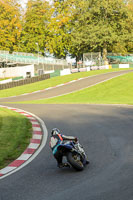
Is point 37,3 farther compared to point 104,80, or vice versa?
point 37,3

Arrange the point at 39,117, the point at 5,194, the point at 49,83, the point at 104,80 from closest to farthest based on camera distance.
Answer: the point at 5,194 → the point at 39,117 → the point at 104,80 → the point at 49,83

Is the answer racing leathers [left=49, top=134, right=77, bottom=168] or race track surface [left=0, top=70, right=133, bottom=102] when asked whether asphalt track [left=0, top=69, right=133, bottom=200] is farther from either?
race track surface [left=0, top=70, right=133, bottom=102]

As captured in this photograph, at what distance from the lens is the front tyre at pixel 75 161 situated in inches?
290

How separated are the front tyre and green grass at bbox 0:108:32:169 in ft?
6.33

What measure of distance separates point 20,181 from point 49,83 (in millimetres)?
39719

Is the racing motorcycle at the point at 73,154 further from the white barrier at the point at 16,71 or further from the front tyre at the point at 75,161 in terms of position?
the white barrier at the point at 16,71

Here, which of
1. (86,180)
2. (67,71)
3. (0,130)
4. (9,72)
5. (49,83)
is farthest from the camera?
(9,72)

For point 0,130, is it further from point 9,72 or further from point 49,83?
point 9,72

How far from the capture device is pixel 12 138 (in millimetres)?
11266

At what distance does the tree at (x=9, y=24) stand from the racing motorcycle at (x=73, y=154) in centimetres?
6450

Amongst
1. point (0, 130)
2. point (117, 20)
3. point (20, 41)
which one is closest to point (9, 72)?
point (20, 41)

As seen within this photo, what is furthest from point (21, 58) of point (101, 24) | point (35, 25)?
point (101, 24)

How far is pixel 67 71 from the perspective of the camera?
56219mm

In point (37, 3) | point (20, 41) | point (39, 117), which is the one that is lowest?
point (39, 117)
